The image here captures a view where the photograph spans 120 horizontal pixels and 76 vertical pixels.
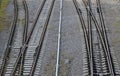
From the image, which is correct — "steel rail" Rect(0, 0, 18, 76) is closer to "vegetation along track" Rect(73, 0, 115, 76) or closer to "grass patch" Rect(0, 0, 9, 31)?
"grass patch" Rect(0, 0, 9, 31)

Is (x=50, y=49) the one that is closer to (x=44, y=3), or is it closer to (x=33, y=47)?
(x=33, y=47)

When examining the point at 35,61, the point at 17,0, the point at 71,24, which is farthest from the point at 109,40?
the point at 17,0

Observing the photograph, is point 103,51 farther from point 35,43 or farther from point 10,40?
point 10,40

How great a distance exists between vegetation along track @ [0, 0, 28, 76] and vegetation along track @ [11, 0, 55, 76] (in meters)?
0.44


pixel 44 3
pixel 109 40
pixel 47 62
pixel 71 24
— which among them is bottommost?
→ pixel 47 62

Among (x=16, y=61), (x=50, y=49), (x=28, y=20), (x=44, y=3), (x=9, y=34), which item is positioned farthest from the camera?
(x=44, y=3)

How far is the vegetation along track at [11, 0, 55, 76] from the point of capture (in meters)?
15.3

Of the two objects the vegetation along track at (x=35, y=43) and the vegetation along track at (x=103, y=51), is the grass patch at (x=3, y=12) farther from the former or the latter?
the vegetation along track at (x=103, y=51)

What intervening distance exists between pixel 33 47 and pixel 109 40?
408 centimetres

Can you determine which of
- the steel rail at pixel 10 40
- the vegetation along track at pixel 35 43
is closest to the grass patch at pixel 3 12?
the steel rail at pixel 10 40

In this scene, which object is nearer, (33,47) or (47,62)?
(47,62)

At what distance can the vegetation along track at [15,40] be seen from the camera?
616 inches

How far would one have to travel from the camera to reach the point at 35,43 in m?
17.6

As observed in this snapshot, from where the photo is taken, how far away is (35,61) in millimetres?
15648
